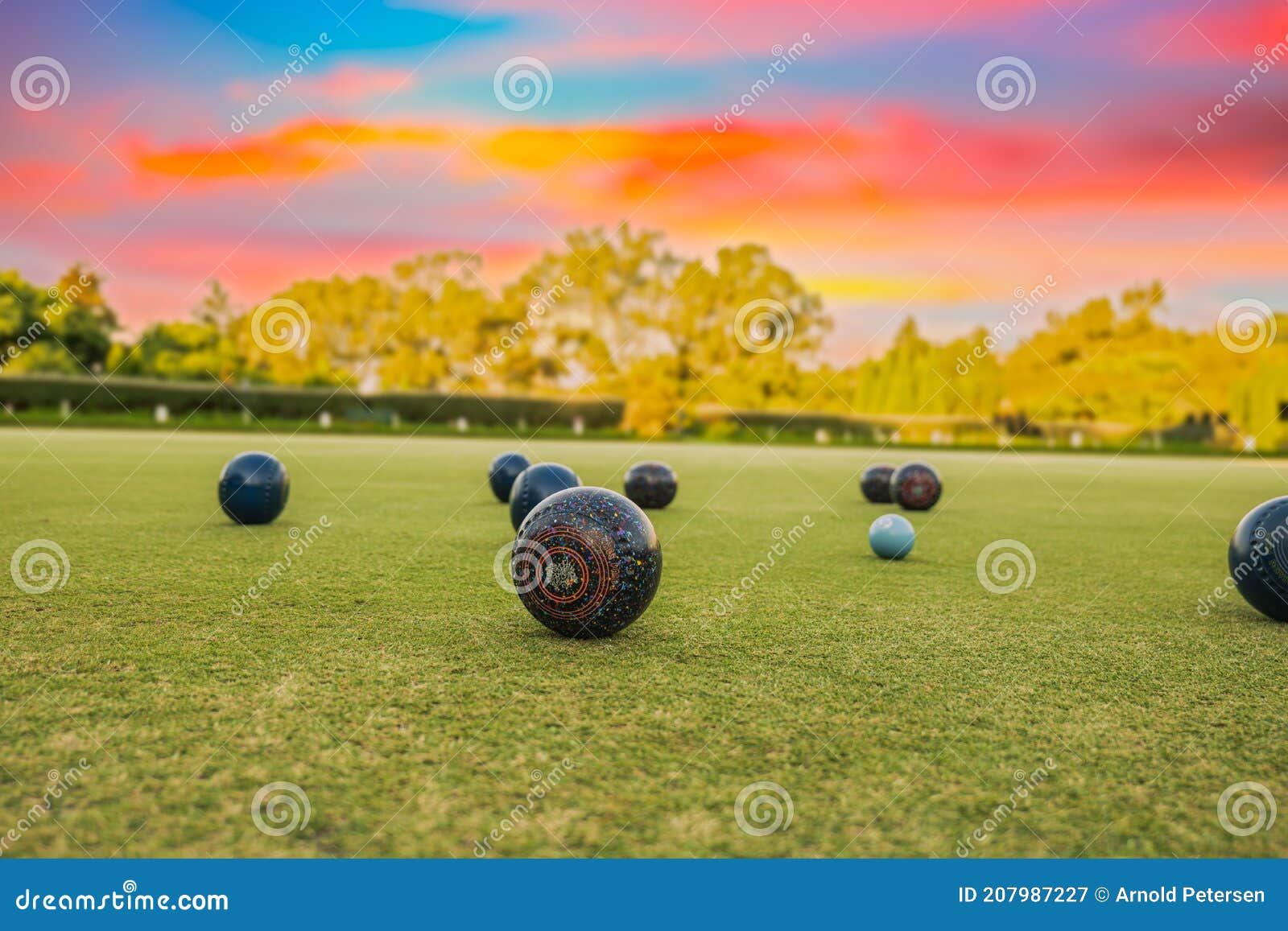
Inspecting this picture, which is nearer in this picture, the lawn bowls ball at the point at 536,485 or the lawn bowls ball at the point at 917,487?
the lawn bowls ball at the point at 536,485

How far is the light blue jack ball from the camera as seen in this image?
10.5m

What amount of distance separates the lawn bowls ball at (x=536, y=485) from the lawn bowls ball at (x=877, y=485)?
26.7 ft

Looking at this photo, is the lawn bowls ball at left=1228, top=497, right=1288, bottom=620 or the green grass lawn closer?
the green grass lawn

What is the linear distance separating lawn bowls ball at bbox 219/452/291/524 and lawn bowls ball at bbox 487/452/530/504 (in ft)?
13.4

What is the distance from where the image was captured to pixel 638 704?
5133 mm

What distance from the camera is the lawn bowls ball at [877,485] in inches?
703

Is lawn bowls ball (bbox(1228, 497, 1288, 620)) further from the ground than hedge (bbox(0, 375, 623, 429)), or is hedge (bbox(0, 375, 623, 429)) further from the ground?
lawn bowls ball (bbox(1228, 497, 1288, 620))

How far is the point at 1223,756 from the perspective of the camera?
14.9 ft

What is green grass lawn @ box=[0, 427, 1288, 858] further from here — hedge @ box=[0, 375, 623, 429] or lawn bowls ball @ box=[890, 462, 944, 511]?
hedge @ box=[0, 375, 623, 429]

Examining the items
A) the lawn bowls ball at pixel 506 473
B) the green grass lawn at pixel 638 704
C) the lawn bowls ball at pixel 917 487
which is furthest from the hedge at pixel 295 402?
the lawn bowls ball at pixel 917 487

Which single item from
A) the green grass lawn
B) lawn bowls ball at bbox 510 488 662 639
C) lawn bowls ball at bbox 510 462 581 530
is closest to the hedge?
the green grass lawn

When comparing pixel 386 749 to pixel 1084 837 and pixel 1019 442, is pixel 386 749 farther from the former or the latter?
pixel 1019 442

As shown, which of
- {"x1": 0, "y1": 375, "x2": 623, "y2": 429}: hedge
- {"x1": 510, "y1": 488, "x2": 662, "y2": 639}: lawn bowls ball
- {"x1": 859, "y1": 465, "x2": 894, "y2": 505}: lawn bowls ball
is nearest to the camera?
{"x1": 510, "y1": 488, "x2": 662, "y2": 639}: lawn bowls ball

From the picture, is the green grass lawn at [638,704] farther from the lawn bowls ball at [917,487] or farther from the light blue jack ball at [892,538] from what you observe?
the lawn bowls ball at [917,487]
